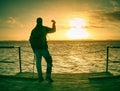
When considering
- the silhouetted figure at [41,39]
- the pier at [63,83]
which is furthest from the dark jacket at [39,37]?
the pier at [63,83]

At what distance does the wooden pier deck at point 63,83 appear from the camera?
25.6 ft

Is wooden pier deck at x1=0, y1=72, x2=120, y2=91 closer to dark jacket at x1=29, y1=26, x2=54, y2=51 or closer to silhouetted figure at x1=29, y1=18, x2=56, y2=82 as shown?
silhouetted figure at x1=29, y1=18, x2=56, y2=82

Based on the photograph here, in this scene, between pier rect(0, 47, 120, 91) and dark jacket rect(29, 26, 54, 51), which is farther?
dark jacket rect(29, 26, 54, 51)

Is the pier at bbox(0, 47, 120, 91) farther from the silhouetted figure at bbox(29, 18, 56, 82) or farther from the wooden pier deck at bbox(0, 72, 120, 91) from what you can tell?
the silhouetted figure at bbox(29, 18, 56, 82)

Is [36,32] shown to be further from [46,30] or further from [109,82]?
[109,82]

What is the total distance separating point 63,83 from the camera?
8.72 meters

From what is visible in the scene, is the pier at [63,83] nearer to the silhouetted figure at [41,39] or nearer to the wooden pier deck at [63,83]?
the wooden pier deck at [63,83]

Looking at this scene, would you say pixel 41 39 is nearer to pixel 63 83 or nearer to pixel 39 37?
pixel 39 37

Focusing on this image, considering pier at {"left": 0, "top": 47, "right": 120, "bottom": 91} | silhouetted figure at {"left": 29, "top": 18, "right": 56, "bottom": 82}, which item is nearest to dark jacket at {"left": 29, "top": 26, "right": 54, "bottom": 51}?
silhouetted figure at {"left": 29, "top": 18, "right": 56, "bottom": 82}

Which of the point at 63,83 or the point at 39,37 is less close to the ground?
the point at 39,37

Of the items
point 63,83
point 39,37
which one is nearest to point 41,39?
point 39,37

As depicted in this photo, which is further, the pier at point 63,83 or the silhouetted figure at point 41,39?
the silhouetted figure at point 41,39

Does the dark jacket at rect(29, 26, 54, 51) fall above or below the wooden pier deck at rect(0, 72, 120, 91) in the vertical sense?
above

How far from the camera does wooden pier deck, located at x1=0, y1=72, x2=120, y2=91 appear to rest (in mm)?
7816
